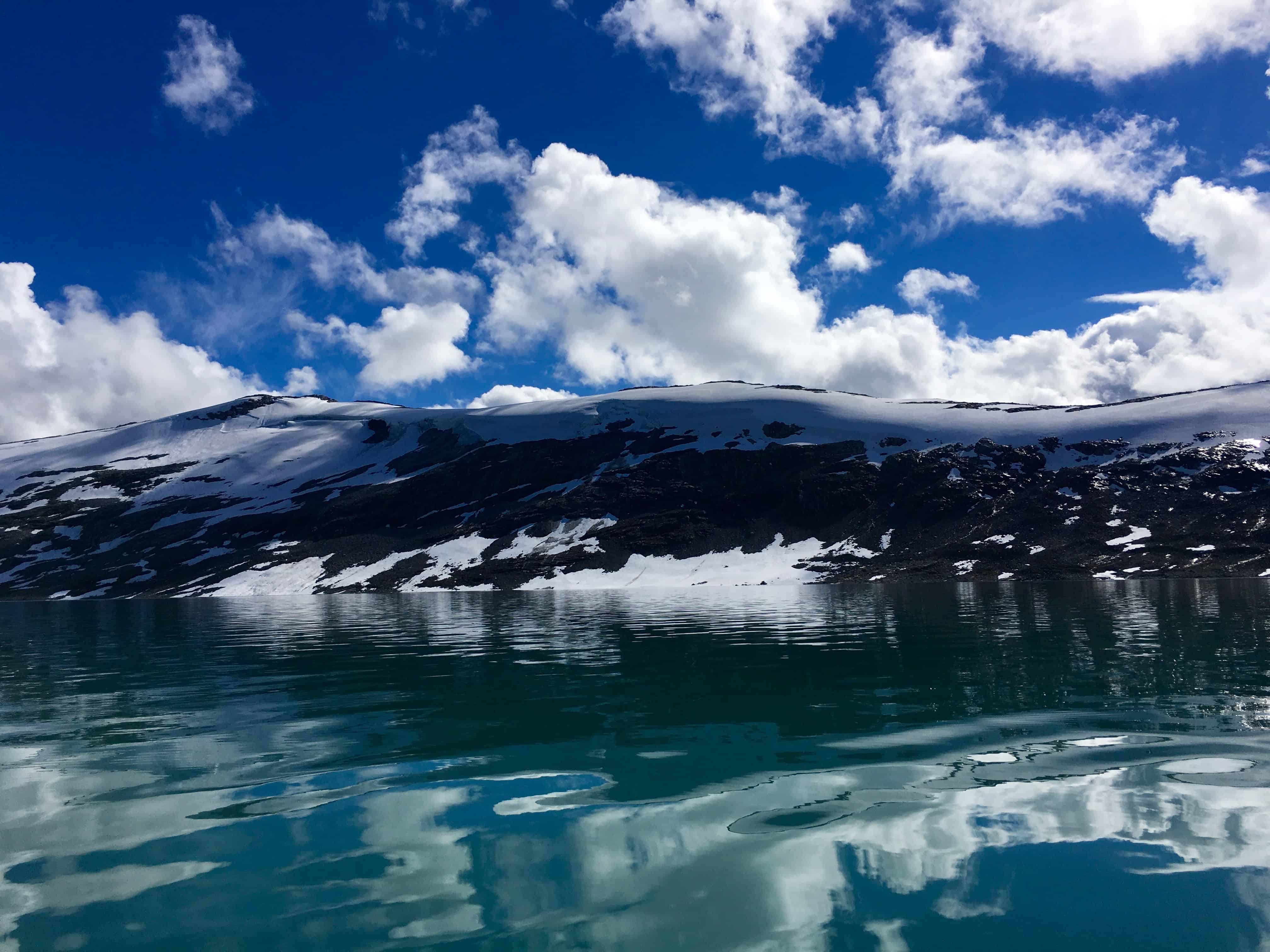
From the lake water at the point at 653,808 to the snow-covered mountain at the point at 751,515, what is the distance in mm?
98665

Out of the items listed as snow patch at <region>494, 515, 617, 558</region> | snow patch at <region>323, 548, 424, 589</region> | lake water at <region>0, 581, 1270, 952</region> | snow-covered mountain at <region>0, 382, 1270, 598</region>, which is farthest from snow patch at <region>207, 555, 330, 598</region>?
lake water at <region>0, 581, 1270, 952</region>

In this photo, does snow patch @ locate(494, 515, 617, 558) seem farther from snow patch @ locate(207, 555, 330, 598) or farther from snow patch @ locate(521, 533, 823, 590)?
snow patch @ locate(207, 555, 330, 598)

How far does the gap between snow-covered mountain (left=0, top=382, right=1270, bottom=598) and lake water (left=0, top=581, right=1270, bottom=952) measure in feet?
324

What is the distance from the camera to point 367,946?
725 cm

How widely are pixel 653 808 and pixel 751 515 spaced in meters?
150

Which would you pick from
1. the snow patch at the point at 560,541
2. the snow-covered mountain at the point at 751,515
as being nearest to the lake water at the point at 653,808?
the snow-covered mountain at the point at 751,515

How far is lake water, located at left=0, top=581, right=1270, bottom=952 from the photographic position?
302 inches

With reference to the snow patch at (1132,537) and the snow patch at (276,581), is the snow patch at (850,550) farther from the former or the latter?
the snow patch at (276,581)

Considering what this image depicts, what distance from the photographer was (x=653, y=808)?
10852 mm

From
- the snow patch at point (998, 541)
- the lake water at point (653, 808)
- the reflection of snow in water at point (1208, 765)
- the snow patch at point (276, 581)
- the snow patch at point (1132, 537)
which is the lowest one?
the snow patch at point (1132, 537)

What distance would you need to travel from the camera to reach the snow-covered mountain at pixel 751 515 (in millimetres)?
127125

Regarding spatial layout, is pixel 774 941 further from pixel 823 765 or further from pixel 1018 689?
pixel 1018 689

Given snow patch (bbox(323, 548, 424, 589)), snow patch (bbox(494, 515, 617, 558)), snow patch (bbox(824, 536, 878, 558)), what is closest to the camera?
snow patch (bbox(323, 548, 424, 589))

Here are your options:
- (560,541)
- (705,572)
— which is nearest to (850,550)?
(705,572)
